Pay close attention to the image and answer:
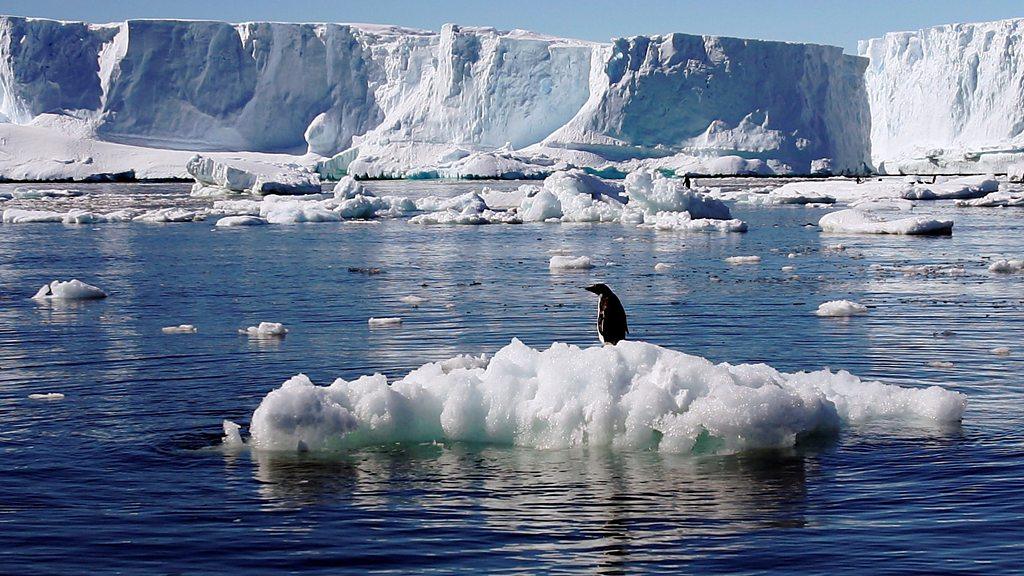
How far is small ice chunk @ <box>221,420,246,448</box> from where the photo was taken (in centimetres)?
801

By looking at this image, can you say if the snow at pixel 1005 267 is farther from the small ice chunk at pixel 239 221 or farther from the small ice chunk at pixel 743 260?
the small ice chunk at pixel 239 221

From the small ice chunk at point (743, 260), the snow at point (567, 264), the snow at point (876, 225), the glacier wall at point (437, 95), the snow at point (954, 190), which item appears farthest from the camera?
the glacier wall at point (437, 95)

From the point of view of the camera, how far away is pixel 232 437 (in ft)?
26.4

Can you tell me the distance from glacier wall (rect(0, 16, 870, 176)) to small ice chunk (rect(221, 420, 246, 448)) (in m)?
66.8

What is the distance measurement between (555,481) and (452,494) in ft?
1.93

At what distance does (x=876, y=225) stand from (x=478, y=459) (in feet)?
78.8

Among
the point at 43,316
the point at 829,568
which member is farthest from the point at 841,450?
the point at 43,316

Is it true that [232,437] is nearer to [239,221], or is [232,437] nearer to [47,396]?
[47,396]

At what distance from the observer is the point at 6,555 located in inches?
230

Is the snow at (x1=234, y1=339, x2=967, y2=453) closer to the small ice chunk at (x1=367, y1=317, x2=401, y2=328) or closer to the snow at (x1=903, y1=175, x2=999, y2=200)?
the small ice chunk at (x1=367, y1=317, x2=401, y2=328)

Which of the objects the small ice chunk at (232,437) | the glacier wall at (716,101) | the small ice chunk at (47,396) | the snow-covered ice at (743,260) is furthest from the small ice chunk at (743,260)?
the glacier wall at (716,101)

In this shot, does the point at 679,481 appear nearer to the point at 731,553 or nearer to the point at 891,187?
the point at 731,553

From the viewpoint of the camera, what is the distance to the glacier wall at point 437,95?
254ft

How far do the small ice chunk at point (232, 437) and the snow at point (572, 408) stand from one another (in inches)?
3.5
